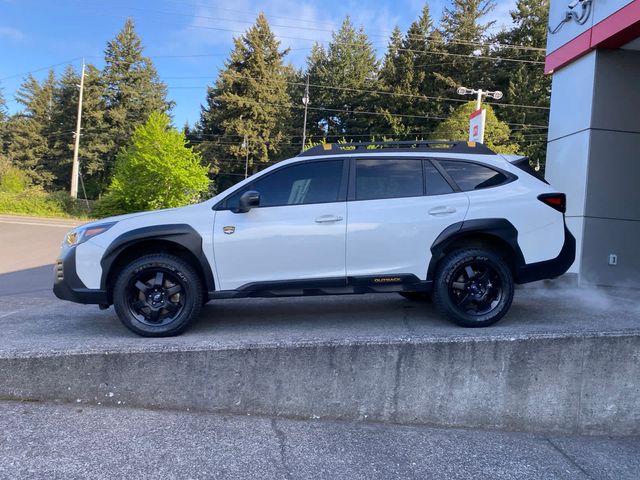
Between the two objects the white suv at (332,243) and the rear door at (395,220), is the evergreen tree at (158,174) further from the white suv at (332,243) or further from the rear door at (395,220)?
→ the rear door at (395,220)

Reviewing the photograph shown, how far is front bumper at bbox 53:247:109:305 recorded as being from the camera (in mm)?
4359

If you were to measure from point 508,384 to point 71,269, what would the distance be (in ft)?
12.6

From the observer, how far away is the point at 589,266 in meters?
7.38

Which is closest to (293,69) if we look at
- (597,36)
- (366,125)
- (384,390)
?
(366,125)

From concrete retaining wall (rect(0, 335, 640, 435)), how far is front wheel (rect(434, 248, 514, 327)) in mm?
505

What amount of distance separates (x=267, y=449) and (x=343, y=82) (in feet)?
171

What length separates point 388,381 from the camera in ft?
13.3

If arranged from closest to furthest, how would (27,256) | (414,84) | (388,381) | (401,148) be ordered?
(388,381)
(401,148)
(27,256)
(414,84)

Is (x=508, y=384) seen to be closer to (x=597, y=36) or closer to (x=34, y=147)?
(x=597, y=36)

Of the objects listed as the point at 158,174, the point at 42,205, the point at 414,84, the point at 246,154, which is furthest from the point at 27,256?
the point at 414,84

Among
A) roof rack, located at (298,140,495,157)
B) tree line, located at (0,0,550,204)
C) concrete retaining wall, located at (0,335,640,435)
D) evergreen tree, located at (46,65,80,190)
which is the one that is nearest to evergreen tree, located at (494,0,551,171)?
tree line, located at (0,0,550,204)

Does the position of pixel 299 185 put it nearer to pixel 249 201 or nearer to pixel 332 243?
pixel 249 201

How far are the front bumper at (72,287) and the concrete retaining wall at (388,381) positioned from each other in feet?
1.98

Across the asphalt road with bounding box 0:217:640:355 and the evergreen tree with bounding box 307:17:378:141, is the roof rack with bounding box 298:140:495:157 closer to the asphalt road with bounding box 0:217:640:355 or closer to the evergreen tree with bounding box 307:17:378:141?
the asphalt road with bounding box 0:217:640:355
